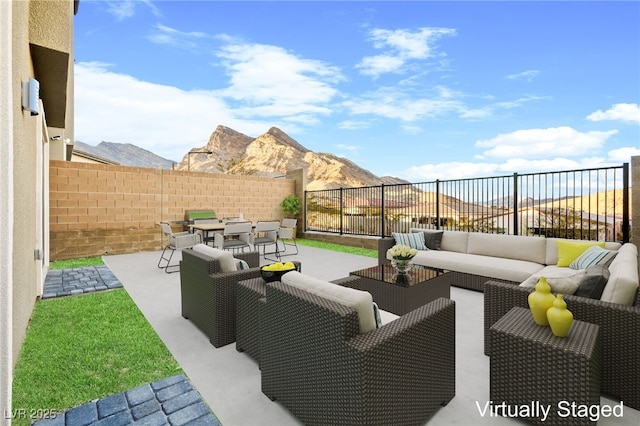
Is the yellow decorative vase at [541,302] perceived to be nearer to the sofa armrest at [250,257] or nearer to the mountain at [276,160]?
the sofa armrest at [250,257]

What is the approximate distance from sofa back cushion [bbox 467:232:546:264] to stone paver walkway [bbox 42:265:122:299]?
5698 mm

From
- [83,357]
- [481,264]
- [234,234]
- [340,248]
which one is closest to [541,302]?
[481,264]

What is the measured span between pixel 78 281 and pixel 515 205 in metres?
7.66

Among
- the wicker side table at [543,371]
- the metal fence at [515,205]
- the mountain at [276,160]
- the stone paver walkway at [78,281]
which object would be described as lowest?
the stone paver walkway at [78,281]

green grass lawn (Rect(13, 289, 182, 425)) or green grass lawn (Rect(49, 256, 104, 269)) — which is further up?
green grass lawn (Rect(49, 256, 104, 269))

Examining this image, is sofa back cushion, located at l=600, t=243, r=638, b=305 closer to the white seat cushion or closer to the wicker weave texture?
the white seat cushion

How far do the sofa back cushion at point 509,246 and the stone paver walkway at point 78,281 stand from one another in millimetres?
5698

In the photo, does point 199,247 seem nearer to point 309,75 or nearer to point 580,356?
point 580,356

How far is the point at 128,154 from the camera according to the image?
59.8m

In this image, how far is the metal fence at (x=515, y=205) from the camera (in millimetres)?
4527

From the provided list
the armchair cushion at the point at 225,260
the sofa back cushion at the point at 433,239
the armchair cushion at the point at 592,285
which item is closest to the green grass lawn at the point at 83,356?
the armchair cushion at the point at 225,260

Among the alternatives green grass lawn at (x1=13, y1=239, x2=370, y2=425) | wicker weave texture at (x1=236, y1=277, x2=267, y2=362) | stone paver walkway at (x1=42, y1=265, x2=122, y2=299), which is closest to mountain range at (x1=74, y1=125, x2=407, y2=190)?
stone paver walkway at (x1=42, y1=265, x2=122, y2=299)

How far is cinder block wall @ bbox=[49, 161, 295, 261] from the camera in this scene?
664 centimetres

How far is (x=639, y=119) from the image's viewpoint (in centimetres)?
384
